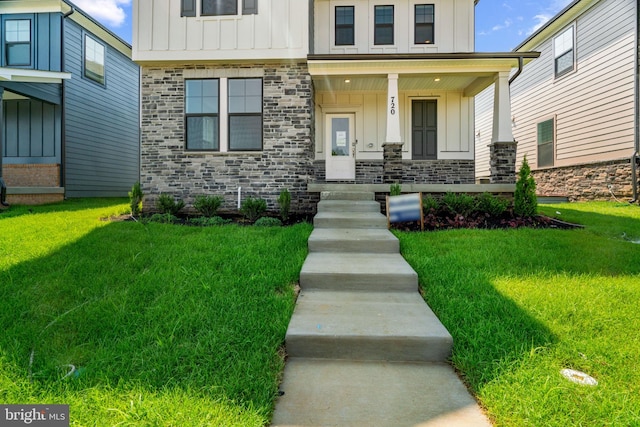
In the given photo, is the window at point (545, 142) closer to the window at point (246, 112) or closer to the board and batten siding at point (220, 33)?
the board and batten siding at point (220, 33)

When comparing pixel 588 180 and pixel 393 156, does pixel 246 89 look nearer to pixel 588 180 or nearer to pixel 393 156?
pixel 393 156

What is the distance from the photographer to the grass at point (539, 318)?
1.84 metres

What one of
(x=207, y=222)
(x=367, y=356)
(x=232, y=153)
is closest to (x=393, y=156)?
(x=232, y=153)

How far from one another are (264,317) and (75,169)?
433 inches

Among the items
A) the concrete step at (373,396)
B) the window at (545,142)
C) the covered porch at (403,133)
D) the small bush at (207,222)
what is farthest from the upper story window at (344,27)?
the concrete step at (373,396)

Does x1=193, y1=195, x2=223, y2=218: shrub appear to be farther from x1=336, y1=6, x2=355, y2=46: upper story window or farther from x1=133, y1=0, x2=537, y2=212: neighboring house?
x1=336, y1=6, x2=355, y2=46: upper story window

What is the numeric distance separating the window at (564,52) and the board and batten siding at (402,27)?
4112 mm

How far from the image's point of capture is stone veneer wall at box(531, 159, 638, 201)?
9.11m

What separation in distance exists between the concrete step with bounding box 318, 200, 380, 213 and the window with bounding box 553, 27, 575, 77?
9.30 metres

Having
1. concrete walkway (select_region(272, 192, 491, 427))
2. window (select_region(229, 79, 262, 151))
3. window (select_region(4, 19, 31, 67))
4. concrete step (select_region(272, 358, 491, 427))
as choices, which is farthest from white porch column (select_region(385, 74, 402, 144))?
window (select_region(4, 19, 31, 67))

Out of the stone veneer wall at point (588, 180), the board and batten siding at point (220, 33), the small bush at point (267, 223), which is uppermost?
the board and batten siding at point (220, 33)

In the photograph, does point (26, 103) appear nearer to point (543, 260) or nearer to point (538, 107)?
point (543, 260)

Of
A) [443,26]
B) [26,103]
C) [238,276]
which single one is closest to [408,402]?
[238,276]

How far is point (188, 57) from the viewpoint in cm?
743
